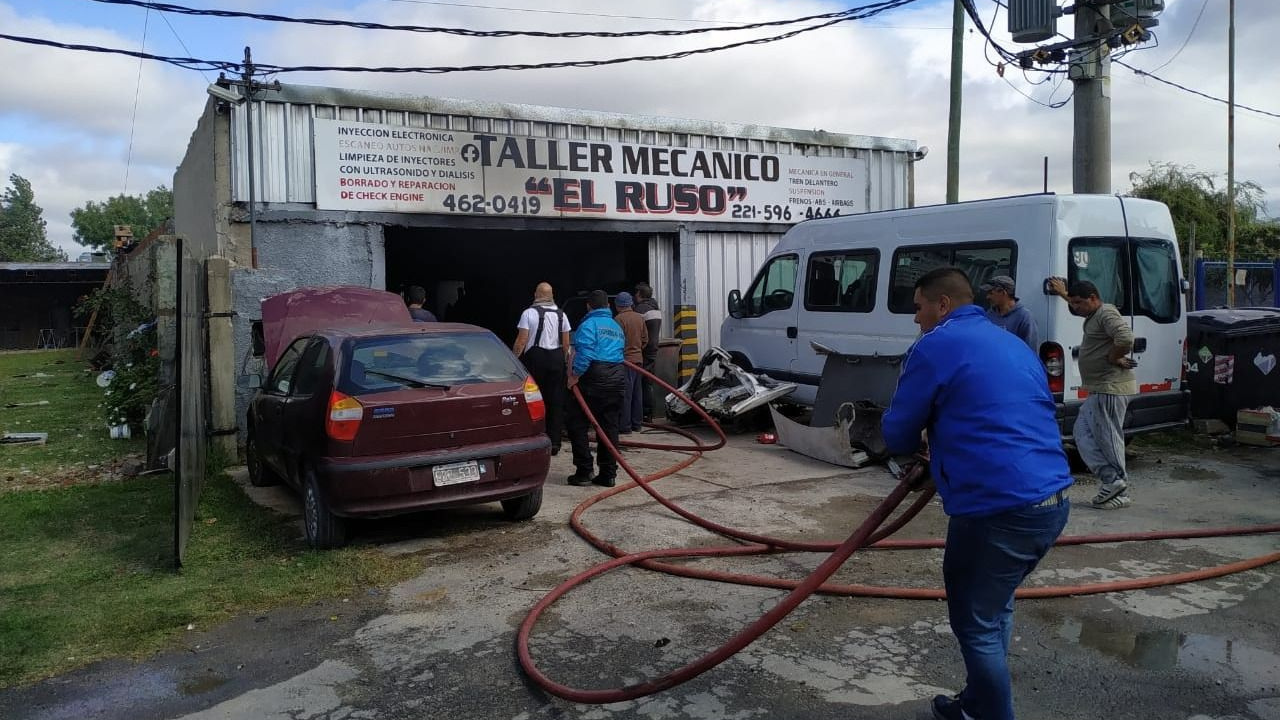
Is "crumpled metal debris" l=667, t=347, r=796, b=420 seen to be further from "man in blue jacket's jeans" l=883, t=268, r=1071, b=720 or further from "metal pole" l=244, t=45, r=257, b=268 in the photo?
"man in blue jacket's jeans" l=883, t=268, r=1071, b=720

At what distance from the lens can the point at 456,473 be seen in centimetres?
602

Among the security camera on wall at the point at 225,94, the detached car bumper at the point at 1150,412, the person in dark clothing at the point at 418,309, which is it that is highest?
the security camera on wall at the point at 225,94

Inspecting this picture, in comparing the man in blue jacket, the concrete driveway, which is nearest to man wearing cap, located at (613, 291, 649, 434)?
the man in blue jacket

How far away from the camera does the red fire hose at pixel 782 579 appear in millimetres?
3406

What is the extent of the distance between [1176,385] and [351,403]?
7287 mm

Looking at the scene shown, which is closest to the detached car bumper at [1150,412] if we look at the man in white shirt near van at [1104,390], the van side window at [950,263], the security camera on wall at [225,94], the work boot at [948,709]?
the man in white shirt near van at [1104,390]

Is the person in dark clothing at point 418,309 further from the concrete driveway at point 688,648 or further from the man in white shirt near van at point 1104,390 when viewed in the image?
the man in white shirt near van at point 1104,390

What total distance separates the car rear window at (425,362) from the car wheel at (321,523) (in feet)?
2.44

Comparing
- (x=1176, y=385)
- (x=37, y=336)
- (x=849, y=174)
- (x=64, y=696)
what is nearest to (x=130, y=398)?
(x=64, y=696)

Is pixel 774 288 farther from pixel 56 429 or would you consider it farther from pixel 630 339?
pixel 56 429

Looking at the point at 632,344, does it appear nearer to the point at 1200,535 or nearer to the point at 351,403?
the point at 351,403

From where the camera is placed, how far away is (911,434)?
3.10m

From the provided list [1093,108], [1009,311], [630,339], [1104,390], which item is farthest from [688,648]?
[1093,108]

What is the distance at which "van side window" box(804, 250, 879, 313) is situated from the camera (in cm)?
973
